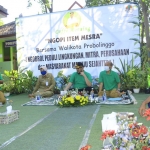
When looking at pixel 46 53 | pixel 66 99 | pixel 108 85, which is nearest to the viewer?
pixel 66 99

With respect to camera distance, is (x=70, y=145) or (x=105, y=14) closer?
(x=70, y=145)

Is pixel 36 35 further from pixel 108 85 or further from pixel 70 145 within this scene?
pixel 70 145

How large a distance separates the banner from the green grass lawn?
11.8 ft

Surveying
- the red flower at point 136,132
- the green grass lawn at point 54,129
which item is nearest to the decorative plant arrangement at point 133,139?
the red flower at point 136,132

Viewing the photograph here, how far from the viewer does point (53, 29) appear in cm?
963

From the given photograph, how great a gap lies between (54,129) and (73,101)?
79.0 inches

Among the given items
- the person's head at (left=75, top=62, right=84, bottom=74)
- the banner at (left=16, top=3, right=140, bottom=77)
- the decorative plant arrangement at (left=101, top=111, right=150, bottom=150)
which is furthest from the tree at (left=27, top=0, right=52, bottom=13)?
the decorative plant arrangement at (left=101, top=111, right=150, bottom=150)

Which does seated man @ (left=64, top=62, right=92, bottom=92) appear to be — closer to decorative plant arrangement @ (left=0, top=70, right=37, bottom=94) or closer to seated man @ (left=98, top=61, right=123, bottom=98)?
seated man @ (left=98, top=61, right=123, bottom=98)

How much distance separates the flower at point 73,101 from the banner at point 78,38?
3135 mm

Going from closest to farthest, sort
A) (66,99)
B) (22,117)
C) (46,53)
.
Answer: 1. (22,117)
2. (66,99)
3. (46,53)

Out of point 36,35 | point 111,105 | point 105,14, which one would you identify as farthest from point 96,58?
point 111,105

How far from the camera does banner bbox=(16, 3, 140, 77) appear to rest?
8789 millimetres

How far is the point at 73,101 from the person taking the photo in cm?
586

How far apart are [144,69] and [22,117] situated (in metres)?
5.37
